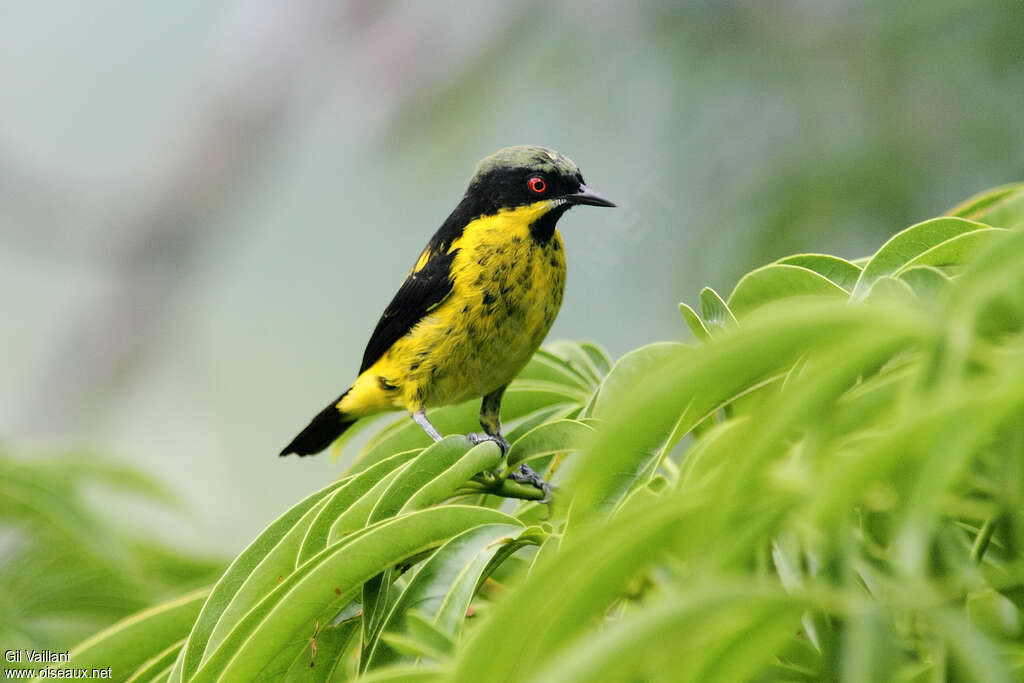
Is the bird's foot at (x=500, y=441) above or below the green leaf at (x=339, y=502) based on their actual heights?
below

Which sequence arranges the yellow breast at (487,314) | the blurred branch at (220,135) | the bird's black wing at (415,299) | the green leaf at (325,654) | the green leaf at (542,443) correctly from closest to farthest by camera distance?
the green leaf at (325,654) < the green leaf at (542,443) < the yellow breast at (487,314) < the bird's black wing at (415,299) < the blurred branch at (220,135)

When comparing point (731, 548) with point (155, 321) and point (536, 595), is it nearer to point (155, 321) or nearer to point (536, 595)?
point (536, 595)

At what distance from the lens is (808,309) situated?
460 millimetres

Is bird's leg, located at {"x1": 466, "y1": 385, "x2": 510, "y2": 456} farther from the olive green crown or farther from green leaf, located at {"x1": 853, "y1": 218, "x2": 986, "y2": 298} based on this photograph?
green leaf, located at {"x1": 853, "y1": 218, "x2": 986, "y2": 298}

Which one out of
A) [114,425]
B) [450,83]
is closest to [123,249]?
[114,425]

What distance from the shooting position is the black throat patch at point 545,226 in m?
2.14

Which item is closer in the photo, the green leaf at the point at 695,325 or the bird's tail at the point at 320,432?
the green leaf at the point at 695,325

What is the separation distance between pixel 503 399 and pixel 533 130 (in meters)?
3.45

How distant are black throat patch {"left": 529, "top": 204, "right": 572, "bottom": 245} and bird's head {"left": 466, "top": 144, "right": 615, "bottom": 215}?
0.04 ft

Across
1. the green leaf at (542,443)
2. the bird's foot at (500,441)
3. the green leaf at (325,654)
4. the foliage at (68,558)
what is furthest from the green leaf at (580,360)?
the foliage at (68,558)

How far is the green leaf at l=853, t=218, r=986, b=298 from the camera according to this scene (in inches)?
38.3

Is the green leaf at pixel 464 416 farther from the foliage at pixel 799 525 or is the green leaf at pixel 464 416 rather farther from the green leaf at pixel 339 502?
the foliage at pixel 799 525

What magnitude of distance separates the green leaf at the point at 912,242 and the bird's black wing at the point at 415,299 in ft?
4.20

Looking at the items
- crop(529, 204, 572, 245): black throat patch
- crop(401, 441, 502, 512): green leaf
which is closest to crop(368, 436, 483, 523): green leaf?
crop(401, 441, 502, 512): green leaf
